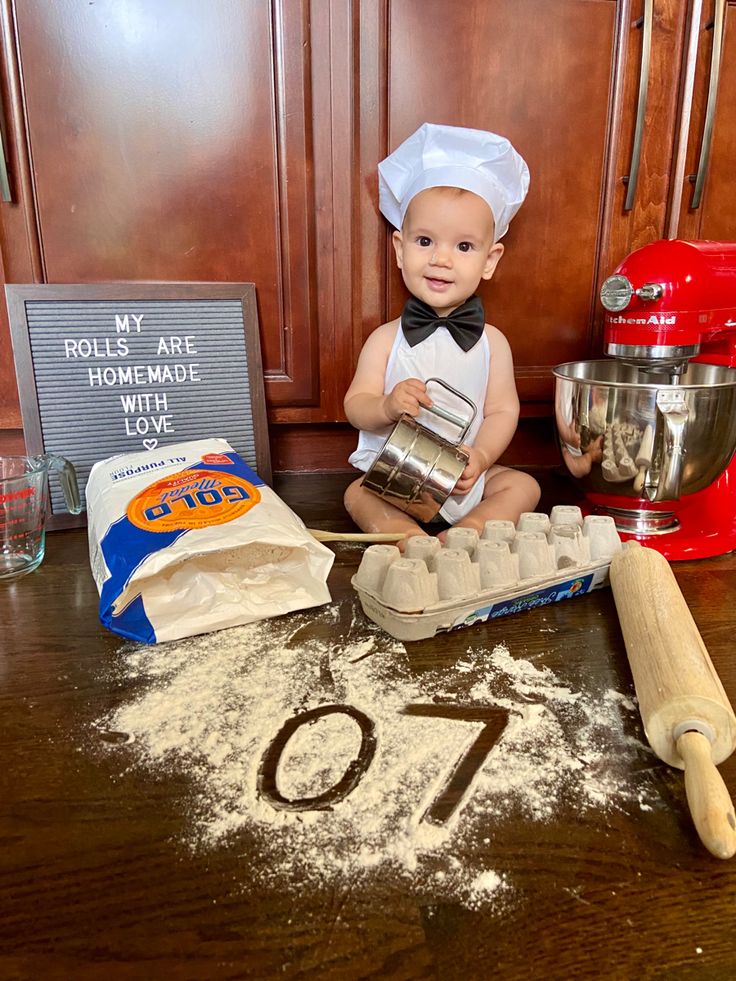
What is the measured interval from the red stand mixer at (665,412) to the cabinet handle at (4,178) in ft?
2.66

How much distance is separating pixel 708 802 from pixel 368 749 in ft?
0.74

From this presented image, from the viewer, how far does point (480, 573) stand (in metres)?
0.69

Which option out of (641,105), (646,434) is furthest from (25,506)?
(641,105)

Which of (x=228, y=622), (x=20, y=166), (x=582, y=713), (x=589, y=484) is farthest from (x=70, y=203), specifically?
(x=582, y=713)

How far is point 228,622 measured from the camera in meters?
0.69

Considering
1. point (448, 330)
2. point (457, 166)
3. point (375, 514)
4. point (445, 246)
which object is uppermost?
point (457, 166)

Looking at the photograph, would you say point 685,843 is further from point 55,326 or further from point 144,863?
point 55,326

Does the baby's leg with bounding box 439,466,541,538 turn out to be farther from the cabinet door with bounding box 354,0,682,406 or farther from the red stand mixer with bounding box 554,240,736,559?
the cabinet door with bounding box 354,0,682,406

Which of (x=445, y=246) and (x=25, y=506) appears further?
(x=445, y=246)

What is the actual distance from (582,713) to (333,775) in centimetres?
21

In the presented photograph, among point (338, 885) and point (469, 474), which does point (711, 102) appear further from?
point (338, 885)

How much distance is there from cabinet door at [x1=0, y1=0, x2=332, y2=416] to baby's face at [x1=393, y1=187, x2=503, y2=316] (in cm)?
18

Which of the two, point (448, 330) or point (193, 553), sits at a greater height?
point (448, 330)

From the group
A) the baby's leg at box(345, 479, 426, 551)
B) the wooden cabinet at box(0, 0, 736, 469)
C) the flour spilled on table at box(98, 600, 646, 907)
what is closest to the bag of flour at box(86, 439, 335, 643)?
the flour spilled on table at box(98, 600, 646, 907)
